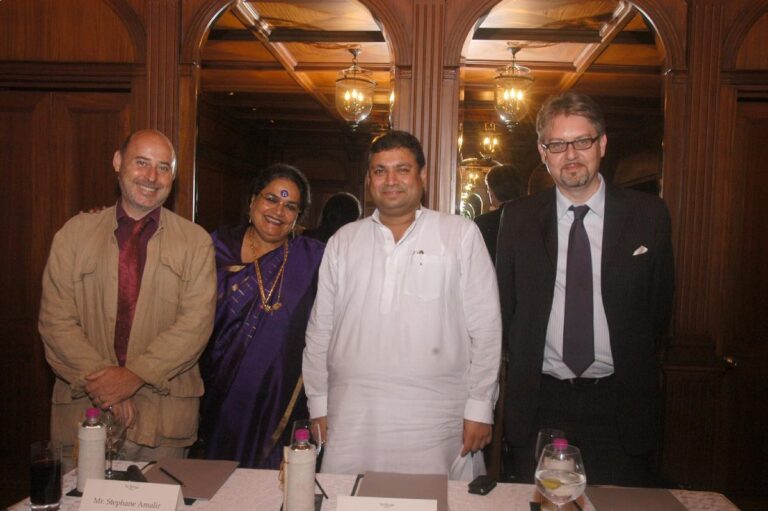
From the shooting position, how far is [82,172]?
3314mm

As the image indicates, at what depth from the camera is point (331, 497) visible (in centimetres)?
135

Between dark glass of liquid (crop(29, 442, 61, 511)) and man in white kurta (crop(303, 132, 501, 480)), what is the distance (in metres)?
0.89

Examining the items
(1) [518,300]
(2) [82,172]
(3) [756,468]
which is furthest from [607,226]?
(2) [82,172]

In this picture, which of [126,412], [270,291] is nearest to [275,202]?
[270,291]

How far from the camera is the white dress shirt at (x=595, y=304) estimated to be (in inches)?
76.0

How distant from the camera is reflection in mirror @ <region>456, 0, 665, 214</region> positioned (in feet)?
12.7

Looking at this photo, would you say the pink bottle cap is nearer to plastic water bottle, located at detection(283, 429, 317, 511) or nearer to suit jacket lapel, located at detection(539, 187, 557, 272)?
plastic water bottle, located at detection(283, 429, 317, 511)

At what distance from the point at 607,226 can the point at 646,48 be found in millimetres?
2931

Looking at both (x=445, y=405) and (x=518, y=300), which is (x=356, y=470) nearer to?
(x=445, y=405)

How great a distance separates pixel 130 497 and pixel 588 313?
131 cm

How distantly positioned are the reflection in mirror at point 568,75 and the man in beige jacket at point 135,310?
56.7 inches

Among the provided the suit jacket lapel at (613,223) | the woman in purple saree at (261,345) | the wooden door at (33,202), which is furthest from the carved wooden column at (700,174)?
the wooden door at (33,202)

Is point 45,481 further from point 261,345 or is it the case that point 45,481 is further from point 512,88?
point 512,88

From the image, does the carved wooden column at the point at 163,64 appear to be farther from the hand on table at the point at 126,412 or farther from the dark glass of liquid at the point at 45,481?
the dark glass of liquid at the point at 45,481
